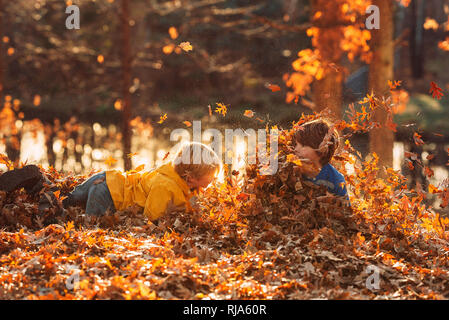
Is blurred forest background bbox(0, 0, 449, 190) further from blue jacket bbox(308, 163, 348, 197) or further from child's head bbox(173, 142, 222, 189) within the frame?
blue jacket bbox(308, 163, 348, 197)

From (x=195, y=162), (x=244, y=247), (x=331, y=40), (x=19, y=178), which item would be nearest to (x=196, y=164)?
(x=195, y=162)

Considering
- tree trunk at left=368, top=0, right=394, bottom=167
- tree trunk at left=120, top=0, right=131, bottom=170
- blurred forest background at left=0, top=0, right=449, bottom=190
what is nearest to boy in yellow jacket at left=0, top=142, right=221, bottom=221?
blurred forest background at left=0, top=0, right=449, bottom=190

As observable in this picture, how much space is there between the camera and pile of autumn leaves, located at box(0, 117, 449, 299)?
3373mm

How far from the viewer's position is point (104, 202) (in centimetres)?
496

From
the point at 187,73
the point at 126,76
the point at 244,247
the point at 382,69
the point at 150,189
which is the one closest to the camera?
the point at 244,247

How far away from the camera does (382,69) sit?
792cm

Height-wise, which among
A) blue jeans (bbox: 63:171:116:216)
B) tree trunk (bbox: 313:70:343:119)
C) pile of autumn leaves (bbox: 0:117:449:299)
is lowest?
pile of autumn leaves (bbox: 0:117:449:299)

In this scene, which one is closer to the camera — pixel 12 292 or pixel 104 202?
pixel 12 292

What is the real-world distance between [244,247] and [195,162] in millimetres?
967

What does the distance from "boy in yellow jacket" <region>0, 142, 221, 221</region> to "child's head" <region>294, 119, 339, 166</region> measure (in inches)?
31.4

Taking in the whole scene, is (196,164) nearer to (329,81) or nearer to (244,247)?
(244,247)
